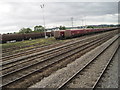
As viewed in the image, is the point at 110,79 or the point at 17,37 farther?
the point at 17,37

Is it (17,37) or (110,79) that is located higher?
(17,37)

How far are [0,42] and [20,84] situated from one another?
98.5 ft

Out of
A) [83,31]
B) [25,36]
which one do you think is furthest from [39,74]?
[83,31]

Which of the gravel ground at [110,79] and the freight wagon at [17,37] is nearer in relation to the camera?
Answer: the gravel ground at [110,79]

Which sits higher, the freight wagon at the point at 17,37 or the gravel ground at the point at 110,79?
the freight wagon at the point at 17,37

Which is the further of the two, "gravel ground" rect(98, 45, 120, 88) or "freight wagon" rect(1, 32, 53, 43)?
"freight wagon" rect(1, 32, 53, 43)

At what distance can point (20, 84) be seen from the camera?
25.2 feet

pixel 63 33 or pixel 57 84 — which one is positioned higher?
pixel 63 33

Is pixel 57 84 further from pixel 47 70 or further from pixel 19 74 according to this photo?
pixel 19 74

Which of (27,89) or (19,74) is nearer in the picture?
(27,89)

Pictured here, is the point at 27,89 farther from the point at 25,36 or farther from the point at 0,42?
the point at 25,36

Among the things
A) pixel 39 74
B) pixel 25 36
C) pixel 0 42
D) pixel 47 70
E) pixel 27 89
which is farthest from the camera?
pixel 25 36

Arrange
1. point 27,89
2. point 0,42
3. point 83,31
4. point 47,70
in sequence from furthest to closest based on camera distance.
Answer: point 83,31 → point 0,42 → point 47,70 → point 27,89

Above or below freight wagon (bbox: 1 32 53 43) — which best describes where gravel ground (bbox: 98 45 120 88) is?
below
